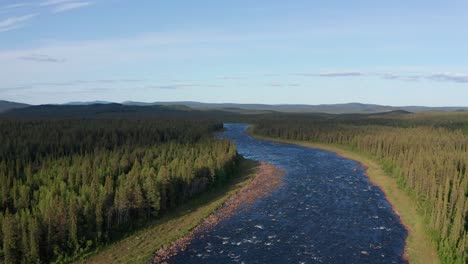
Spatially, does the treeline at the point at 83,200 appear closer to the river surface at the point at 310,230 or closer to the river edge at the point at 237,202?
the river edge at the point at 237,202

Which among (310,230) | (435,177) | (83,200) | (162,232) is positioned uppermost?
(435,177)

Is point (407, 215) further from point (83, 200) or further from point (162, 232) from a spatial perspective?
point (83, 200)

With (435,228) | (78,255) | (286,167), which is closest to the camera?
(78,255)

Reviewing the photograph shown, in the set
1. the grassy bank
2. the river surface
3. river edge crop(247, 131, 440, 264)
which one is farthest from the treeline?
river edge crop(247, 131, 440, 264)

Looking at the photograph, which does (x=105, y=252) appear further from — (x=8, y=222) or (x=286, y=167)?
A: (x=286, y=167)

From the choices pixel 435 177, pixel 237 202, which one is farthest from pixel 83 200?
pixel 435 177

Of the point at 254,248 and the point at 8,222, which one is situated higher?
the point at 8,222

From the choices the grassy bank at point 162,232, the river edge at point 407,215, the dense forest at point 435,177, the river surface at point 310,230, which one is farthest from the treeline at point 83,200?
the dense forest at point 435,177

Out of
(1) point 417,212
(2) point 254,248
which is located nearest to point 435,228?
(1) point 417,212
